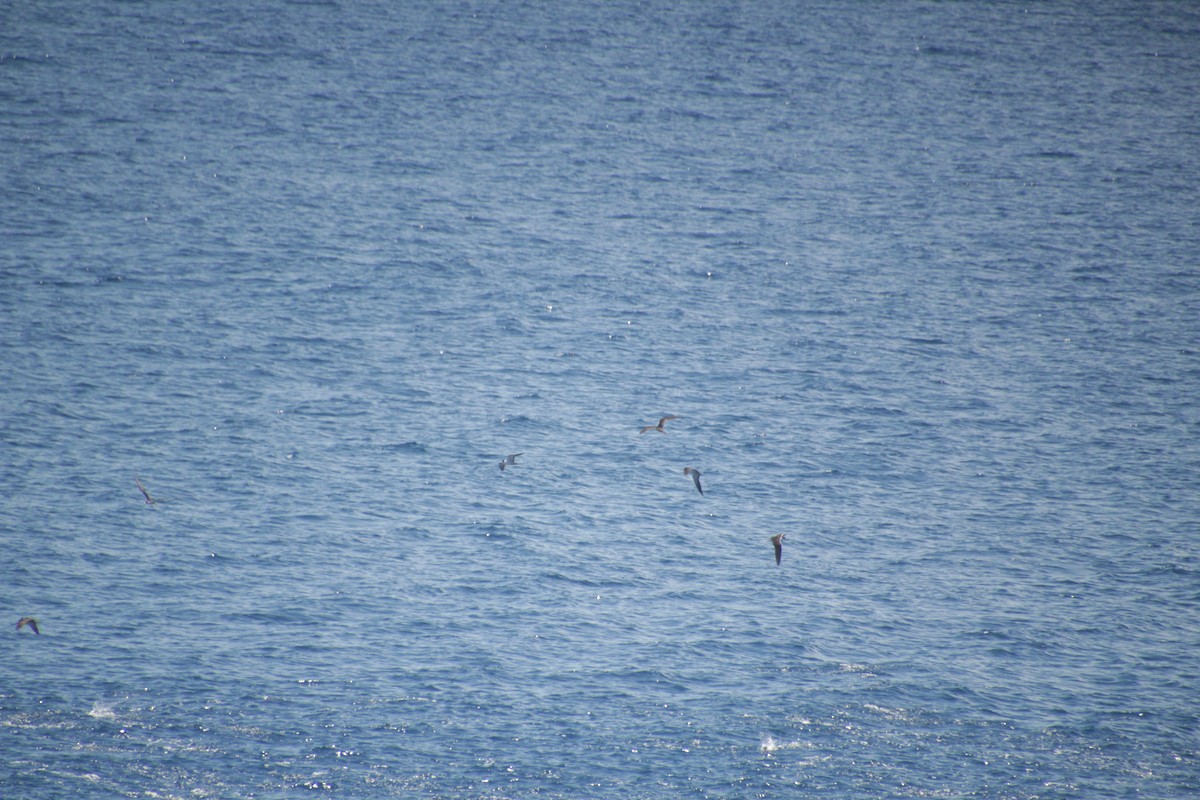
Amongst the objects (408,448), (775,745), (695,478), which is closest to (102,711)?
(695,478)

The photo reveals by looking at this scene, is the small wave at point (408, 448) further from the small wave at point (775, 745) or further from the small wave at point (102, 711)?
the small wave at point (775, 745)

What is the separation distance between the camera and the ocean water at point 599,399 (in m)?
32.5

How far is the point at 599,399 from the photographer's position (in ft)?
180

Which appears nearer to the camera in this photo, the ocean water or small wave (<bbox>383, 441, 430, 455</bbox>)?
the ocean water

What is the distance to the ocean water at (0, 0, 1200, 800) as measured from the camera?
32.5 meters

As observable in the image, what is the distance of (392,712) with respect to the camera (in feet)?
107

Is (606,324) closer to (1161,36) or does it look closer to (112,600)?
(112,600)

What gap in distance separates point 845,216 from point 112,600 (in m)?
48.4

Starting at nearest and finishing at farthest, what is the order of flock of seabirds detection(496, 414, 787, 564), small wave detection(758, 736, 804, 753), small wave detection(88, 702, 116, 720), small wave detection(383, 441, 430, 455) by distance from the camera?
flock of seabirds detection(496, 414, 787, 564), small wave detection(88, 702, 116, 720), small wave detection(758, 736, 804, 753), small wave detection(383, 441, 430, 455)

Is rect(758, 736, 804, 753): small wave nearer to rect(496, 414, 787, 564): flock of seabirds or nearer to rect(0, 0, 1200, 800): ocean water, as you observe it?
rect(0, 0, 1200, 800): ocean water

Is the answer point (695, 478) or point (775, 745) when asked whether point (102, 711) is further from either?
point (775, 745)

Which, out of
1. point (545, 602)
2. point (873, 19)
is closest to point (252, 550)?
point (545, 602)

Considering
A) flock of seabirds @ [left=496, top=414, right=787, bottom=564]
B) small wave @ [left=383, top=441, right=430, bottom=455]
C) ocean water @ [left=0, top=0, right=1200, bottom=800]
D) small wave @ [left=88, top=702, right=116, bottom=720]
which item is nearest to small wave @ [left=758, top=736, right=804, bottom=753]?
ocean water @ [left=0, top=0, right=1200, bottom=800]

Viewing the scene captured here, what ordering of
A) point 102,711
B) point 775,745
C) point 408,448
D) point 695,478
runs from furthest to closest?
point 408,448
point 695,478
point 775,745
point 102,711
